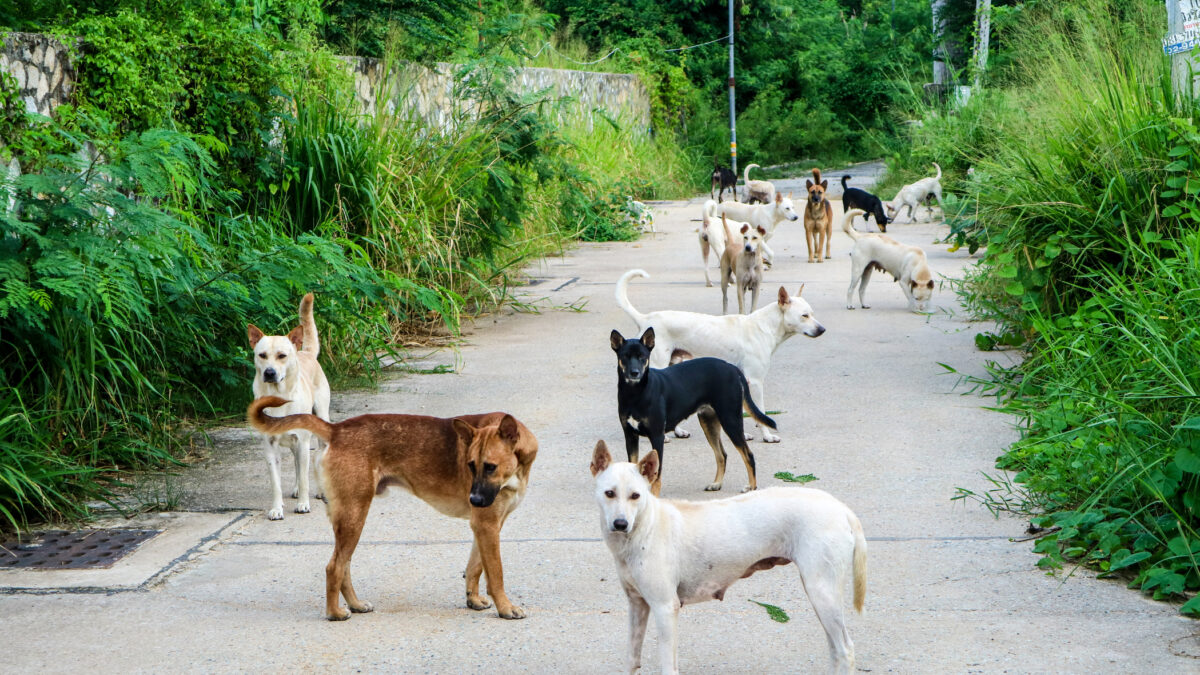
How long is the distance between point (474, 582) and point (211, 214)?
4.94 m

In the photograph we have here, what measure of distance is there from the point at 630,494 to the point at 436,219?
23.0ft

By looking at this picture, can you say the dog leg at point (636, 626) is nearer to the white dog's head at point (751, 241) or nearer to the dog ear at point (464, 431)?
the dog ear at point (464, 431)

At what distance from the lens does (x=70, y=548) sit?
5.20 meters

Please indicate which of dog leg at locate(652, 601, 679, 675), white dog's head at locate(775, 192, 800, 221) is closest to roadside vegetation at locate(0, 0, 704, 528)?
dog leg at locate(652, 601, 679, 675)

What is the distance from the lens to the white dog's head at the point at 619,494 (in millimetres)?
3658

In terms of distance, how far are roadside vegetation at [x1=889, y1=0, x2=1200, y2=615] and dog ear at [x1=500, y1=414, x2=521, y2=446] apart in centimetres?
231

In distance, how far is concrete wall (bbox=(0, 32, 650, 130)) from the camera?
6.82m

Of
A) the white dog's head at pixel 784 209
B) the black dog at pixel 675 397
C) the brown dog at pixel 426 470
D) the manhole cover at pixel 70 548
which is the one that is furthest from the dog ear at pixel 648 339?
the white dog's head at pixel 784 209

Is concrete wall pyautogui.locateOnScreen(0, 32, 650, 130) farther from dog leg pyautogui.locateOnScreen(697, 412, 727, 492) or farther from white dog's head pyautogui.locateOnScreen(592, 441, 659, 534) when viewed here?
white dog's head pyautogui.locateOnScreen(592, 441, 659, 534)

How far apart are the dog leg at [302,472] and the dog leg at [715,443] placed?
2.08 meters

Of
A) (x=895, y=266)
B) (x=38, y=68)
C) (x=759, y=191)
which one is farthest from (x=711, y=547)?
(x=759, y=191)

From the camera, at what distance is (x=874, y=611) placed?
14.4 ft

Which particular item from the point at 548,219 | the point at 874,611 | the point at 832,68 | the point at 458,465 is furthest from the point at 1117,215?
the point at 832,68

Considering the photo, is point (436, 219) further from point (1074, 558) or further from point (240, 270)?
point (1074, 558)
